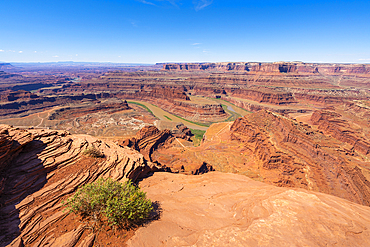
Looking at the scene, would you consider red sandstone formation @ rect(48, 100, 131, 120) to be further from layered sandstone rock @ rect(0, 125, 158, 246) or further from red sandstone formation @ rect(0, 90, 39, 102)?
layered sandstone rock @ rect(0, 125, 158, 246)

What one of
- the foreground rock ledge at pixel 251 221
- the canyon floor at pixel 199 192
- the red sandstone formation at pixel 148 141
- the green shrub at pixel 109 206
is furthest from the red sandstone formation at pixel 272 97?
the green shrub at pixel 109 206

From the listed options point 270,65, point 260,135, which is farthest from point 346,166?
point 270,65

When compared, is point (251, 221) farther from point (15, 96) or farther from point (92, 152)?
point (15, 96)

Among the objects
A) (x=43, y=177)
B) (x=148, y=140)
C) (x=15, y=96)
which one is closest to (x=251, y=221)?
(x=43, y=177)

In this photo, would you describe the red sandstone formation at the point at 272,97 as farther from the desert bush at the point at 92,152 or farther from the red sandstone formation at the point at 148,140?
the desert bush at the point at 92,152

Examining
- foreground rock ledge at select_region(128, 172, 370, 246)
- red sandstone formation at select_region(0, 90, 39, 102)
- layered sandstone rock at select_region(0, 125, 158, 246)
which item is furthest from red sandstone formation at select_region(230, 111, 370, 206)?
red sandstone formation at select_region(0, 90, 39, 102)

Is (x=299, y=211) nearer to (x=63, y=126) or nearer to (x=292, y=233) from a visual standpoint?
(x=292, y=233)
